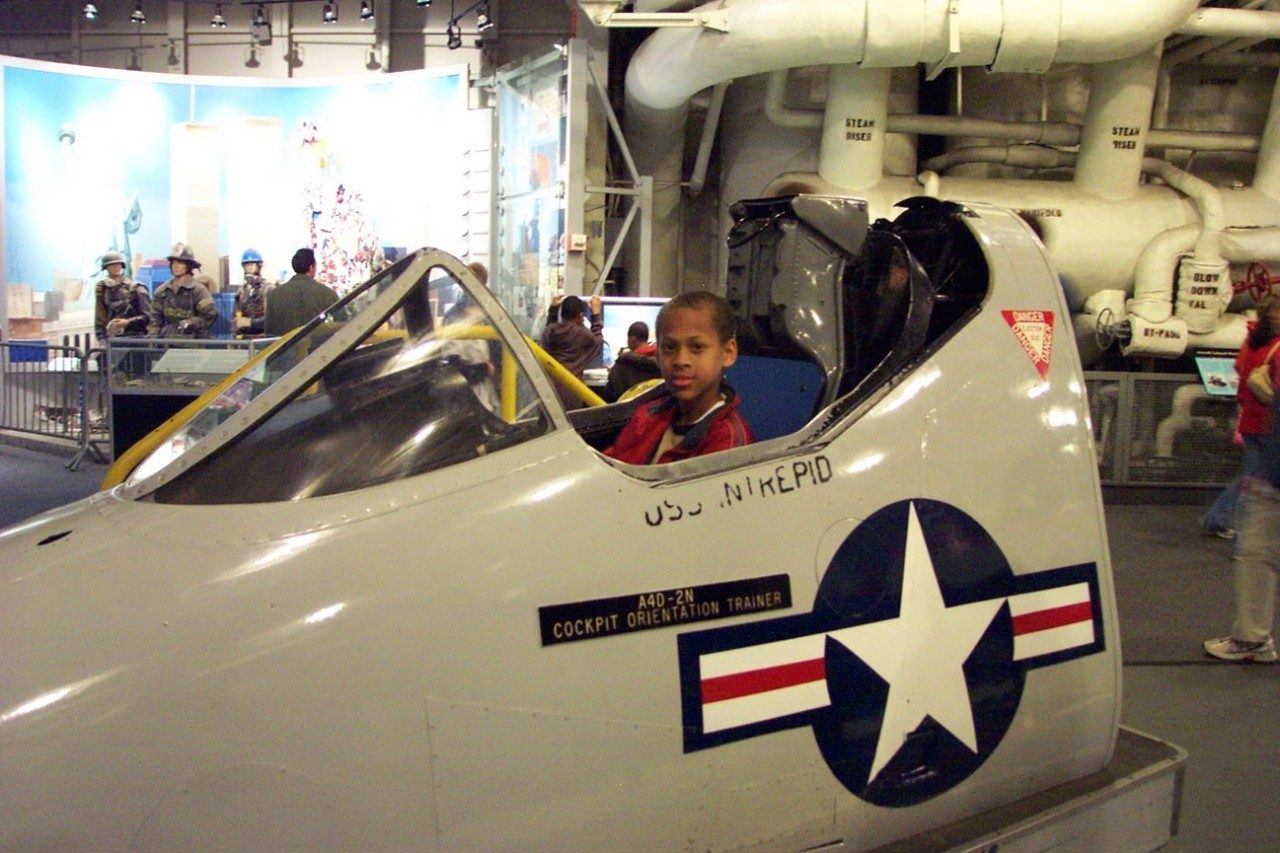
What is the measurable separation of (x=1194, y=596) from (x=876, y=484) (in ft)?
13.8

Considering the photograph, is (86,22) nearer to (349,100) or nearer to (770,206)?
(349,100)

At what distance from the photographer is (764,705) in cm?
185

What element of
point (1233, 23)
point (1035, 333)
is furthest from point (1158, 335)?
point (1035, 333)

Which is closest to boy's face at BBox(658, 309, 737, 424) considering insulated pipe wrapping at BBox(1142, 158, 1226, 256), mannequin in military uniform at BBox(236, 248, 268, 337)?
insulated pipe wrapping at BBox(1142, 158, 1226, 256)

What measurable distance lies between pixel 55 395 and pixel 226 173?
3815 millimetres

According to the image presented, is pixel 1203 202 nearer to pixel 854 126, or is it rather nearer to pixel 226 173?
pixel 854 126

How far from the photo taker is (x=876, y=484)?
206 centimetres

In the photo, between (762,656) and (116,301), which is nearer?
(762,656)

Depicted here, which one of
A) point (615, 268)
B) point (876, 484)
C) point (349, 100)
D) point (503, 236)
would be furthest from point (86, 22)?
point (876, 484)

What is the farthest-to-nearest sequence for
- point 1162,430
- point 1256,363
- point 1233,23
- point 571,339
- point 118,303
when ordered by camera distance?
point 118,303 < point 1233,23 < point 1162,430 < point 571,339 < point 1256,363

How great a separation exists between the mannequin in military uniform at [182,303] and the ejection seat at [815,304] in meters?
7.99

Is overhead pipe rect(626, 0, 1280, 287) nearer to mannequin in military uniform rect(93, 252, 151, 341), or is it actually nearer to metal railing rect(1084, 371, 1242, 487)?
metal railing rect(1084, 371, 1242, 487)

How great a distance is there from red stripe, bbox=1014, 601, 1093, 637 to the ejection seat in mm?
635

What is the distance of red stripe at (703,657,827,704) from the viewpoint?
180 cm
